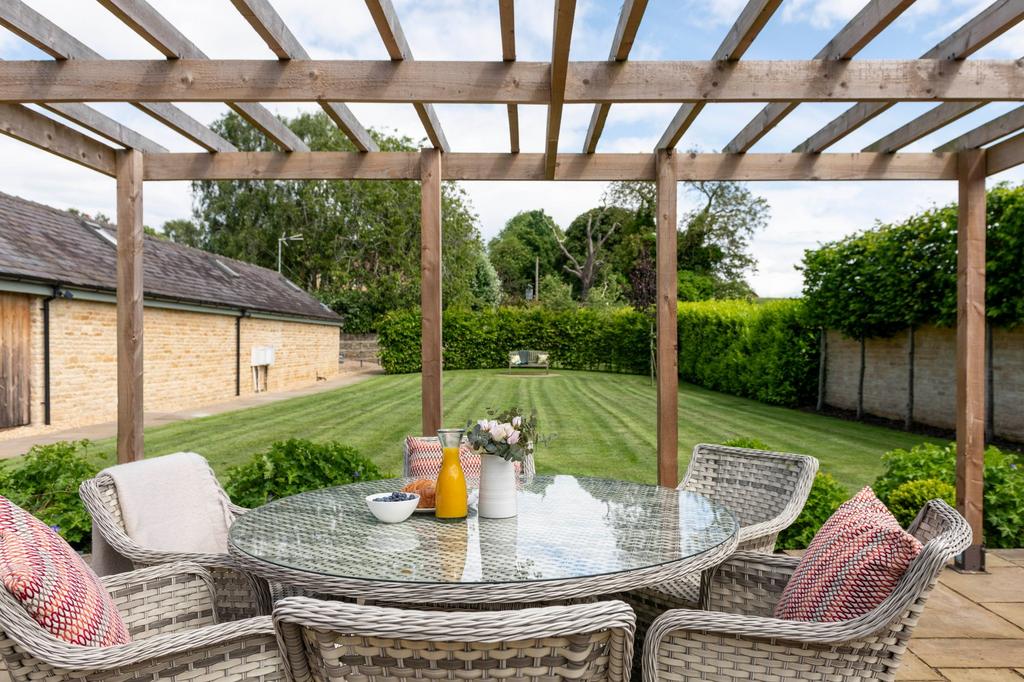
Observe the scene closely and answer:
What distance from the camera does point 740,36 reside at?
251 cm

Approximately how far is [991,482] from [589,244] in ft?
81.4

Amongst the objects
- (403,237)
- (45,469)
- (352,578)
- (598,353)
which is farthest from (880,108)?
(403,237)

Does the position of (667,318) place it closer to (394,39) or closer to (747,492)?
(747,492)

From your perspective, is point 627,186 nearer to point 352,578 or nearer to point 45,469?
point 45,469

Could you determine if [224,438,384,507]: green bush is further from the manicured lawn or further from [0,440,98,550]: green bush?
the manicured lawn

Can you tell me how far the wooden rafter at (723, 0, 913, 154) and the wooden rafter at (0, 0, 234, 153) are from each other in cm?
265

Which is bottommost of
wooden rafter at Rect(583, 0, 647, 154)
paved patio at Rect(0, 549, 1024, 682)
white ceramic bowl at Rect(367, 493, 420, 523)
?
paved patio at Rect(0, 549, 1024, 682)

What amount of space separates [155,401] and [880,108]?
11398mm

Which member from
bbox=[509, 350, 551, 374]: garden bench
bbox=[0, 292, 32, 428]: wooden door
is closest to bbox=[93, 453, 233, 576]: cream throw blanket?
bbox=[0, 292, 32, 428]: wooden door

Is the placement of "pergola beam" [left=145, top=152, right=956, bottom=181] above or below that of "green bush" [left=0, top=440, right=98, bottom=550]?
above

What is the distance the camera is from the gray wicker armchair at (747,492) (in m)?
2.27

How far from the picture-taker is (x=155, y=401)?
11445 mm

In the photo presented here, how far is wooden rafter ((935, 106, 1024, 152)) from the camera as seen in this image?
3.27 m

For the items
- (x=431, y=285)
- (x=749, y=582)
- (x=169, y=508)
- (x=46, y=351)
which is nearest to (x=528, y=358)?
(x=46, y=351)
